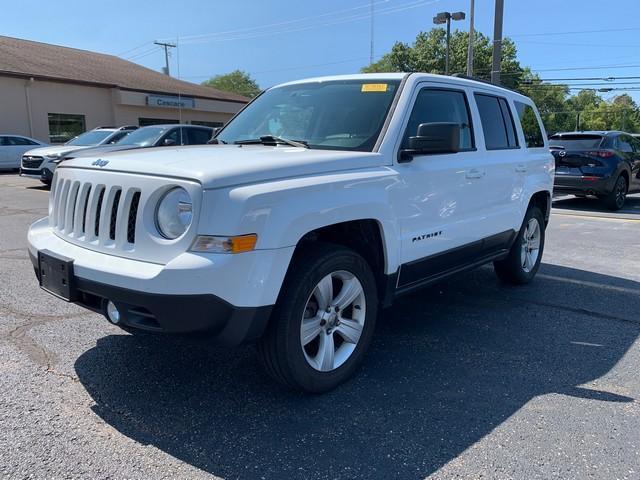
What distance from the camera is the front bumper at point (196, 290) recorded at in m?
2.60

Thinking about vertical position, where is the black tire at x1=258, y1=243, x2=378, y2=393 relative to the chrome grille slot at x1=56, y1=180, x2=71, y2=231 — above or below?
below

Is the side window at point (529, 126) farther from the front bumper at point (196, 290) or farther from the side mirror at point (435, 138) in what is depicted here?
the front bumper at point (196, 290)

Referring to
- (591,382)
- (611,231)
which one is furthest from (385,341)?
(611,231)

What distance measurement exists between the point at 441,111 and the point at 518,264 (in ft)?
6.99

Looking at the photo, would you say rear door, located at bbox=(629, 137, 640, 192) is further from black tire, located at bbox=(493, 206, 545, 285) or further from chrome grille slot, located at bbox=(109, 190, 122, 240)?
chrome grille slot, located at bbox=(109, 190, 122, 240)

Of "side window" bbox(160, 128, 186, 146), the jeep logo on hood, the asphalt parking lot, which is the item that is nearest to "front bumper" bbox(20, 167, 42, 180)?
"side window" bbox(160, 128, 186, 146)

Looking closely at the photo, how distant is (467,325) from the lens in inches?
179

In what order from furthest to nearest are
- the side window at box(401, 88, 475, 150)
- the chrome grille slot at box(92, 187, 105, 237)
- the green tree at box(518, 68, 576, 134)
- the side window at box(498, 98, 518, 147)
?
the green tree at box(518, 68, 576, 134) < the side window at box(498, 98, 518, 147) < the side window at box(401, 88, 475, 150) < the chrome grille slot at box(92, 187, 105, 237)

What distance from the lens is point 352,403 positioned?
3.19m

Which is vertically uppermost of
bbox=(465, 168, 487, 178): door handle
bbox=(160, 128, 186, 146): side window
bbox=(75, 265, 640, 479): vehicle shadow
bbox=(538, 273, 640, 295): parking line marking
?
bbox=(160, 128, 186, 146): side window

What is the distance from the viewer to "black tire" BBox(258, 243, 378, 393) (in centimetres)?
293

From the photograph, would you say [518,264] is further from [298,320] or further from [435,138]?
[298,320]

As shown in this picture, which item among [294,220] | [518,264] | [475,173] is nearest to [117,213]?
[294,220]

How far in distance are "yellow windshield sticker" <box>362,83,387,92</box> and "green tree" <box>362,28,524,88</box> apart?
5525 centimetres
